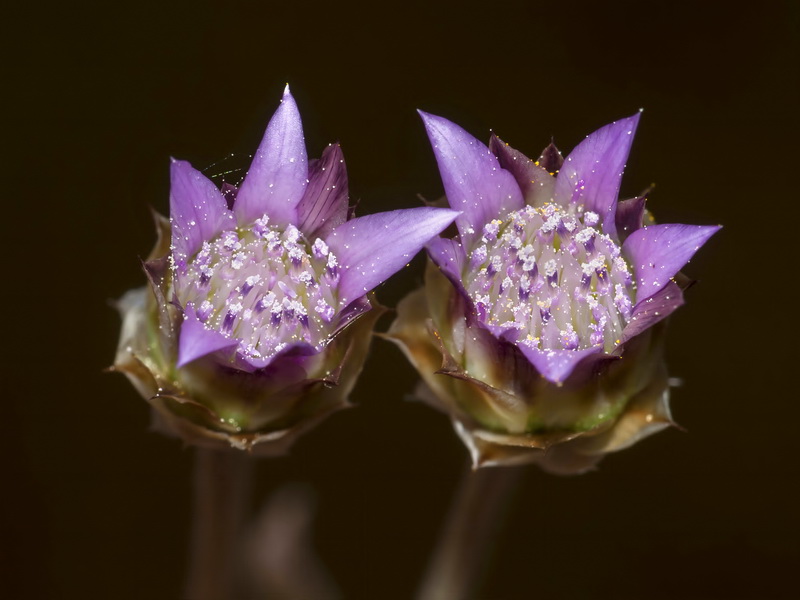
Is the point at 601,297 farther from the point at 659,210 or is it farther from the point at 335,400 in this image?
the point at 659,210

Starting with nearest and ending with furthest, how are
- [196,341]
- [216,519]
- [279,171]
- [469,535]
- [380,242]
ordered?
[196,341] → [380,242] → [279,171] → [216,519] → [469,535]

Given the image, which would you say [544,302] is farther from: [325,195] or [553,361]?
[325,195]

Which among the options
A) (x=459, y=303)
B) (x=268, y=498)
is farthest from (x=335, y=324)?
(x=268, y=498)

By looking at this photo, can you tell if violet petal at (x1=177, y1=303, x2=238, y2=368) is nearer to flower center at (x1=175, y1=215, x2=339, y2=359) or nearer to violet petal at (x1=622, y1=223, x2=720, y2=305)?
flower center at (x1=175, y1=215, x2=339, y2=359)

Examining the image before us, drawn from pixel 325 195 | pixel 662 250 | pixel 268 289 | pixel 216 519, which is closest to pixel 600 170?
pixel 662 250

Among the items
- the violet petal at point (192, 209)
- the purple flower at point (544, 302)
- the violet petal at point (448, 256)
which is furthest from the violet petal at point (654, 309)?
the violet petal at point (192, 209)

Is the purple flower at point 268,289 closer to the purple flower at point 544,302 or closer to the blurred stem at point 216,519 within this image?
the purple flower at point 544,302
